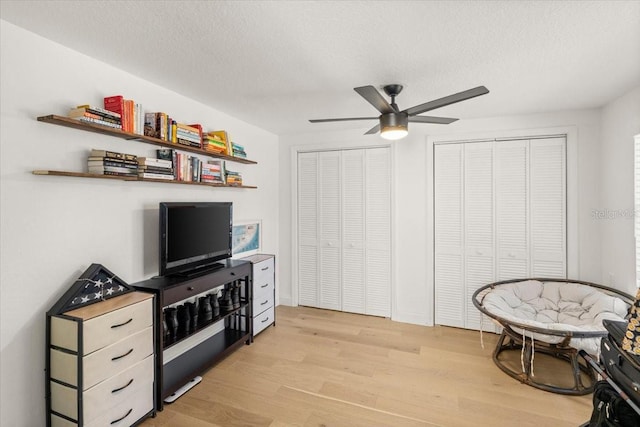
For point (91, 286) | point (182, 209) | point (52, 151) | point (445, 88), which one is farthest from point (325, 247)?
point (52, 151)

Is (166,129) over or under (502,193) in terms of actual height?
over

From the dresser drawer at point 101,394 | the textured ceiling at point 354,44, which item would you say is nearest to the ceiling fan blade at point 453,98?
the textured ceiling at point 354,44

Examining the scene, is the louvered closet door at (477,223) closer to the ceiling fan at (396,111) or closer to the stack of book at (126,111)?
the ceiling fan at (396,111)

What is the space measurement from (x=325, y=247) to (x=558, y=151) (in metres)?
3.00

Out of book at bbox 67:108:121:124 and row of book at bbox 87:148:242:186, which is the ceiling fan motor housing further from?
book at bbox 67:108:121:124

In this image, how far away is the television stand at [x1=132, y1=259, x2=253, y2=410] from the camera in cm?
Result: 229

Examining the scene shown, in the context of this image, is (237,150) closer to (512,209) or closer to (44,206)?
(44,206)

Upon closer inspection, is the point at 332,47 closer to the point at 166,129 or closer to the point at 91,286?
the point at 166,129

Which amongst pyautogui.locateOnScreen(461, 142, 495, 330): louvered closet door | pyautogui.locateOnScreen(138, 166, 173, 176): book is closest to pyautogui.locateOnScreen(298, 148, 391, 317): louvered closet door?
pyautogui.locateOnScreen(461, 142, 495, 330): louvered closet door

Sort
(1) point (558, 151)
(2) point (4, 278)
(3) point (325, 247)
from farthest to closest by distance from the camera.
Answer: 1. (3) point (325, 247)
2. (1) point (558, 151)
3. (2) point (4, 278)

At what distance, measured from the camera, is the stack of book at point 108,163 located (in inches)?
81.6

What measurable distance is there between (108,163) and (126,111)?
40cm

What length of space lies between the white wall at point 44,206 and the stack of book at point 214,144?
552 mm

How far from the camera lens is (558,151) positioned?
11.3 feet
